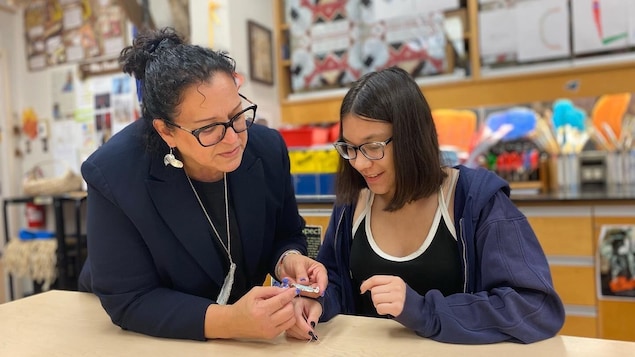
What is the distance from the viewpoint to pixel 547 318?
0.98 metres

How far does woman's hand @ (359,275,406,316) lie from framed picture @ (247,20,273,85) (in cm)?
274

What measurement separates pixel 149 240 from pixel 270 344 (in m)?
0.35

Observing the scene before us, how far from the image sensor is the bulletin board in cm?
406

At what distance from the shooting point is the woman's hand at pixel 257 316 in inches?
38.2

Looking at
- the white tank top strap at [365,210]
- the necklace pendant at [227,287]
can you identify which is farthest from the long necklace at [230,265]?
the white tank top strap at [365,210]

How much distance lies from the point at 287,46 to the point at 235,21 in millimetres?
536

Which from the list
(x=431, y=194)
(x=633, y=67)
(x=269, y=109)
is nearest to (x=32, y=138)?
(x=269, y=109)

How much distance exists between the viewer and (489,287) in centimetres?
108

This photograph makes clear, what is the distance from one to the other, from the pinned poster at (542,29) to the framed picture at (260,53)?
1685 mm

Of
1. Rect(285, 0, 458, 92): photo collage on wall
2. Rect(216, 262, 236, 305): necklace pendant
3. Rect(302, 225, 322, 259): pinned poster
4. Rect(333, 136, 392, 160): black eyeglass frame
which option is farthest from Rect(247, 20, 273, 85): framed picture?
Rect(216, 262, 236, 305): necklace pendant

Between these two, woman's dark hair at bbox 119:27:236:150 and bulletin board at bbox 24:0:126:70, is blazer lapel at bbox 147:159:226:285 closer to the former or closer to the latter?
woman's dark hair at bbox 119:27:236:150

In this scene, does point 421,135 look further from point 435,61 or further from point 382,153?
point 435,61

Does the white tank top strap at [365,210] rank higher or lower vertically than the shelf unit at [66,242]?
higher

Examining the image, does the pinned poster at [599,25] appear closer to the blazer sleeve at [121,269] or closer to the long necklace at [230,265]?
the long necklace at [230,265]
